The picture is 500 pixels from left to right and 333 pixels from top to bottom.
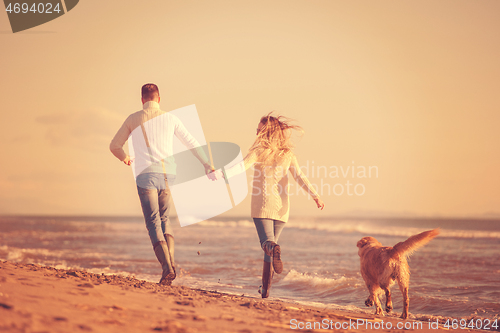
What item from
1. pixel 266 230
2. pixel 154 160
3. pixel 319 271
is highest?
pixel 154 160

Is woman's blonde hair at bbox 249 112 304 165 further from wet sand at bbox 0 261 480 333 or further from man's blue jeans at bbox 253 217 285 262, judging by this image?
wet sand at bbox 0 261 480 333

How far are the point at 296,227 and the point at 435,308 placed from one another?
1849 centimetres

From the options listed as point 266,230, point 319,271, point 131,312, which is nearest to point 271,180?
point 266,230

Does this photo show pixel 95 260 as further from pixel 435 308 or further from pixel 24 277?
pixel 435 308

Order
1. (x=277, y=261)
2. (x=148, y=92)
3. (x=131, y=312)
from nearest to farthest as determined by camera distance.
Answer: (x=131, y=312), (x=277, y=261), (x=148, y=92)

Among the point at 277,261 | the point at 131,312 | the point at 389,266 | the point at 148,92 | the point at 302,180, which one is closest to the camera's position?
the point at 131,312

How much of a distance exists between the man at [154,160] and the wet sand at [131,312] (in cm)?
56

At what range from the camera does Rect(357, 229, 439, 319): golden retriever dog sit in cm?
437

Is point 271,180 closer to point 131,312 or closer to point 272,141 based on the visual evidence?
point 272,141

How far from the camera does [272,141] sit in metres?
4.71

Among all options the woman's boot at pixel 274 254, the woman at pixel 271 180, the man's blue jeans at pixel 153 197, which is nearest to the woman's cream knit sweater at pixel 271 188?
the woman at pixel 271 180

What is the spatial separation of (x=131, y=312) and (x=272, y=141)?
8.68 ft

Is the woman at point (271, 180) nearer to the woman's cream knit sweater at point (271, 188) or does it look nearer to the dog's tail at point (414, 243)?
the woman's cream knit sweater at point (271, 188)

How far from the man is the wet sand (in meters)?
0.56
